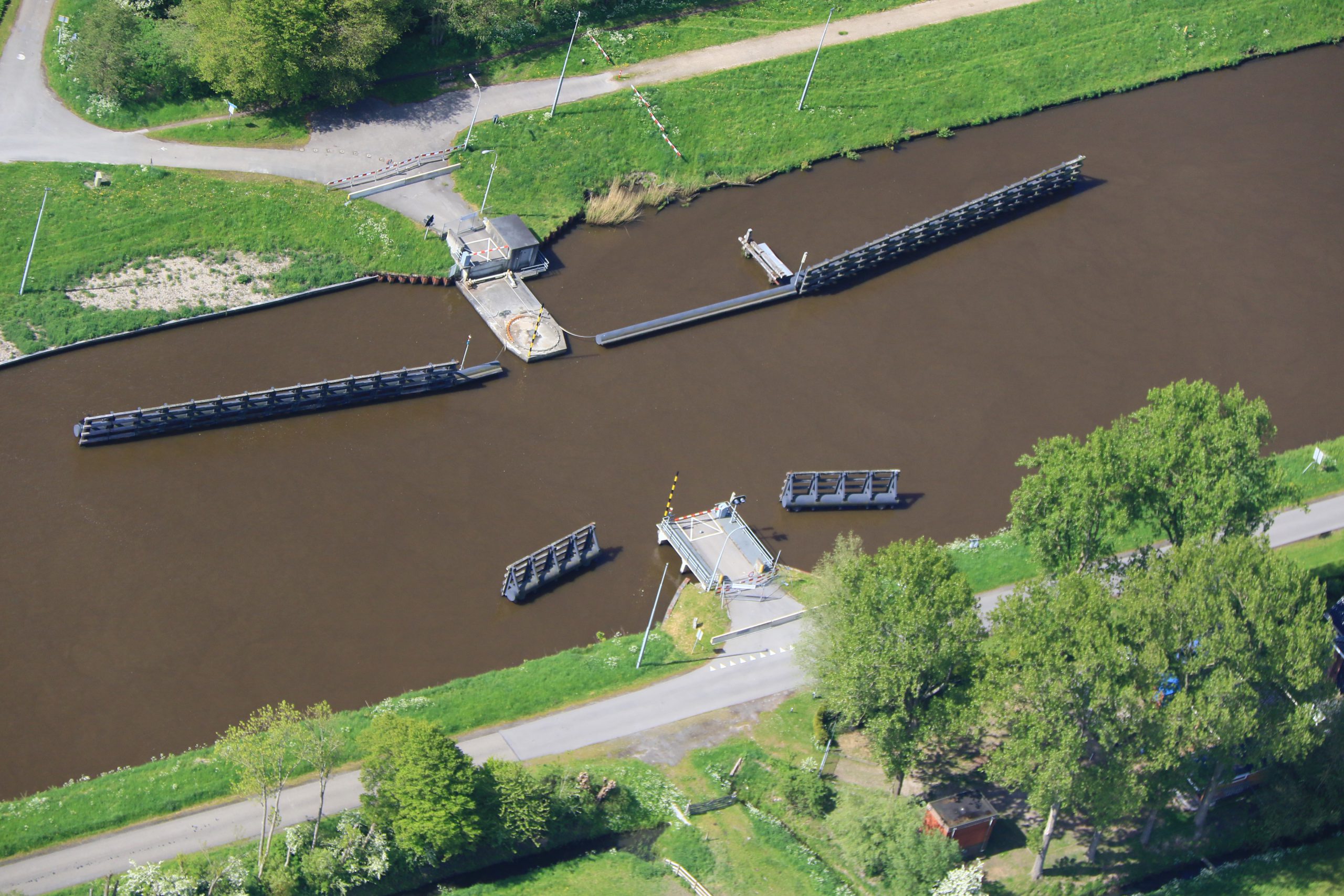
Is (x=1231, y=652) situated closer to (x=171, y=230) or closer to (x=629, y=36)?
(x=171, y=230)

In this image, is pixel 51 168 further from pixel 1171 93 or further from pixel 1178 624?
pixel 1171 93

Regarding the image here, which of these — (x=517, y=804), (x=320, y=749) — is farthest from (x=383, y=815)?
(x=517, y=804)

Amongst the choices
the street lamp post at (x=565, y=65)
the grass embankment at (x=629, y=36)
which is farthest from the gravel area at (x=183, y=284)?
the street lamp post at (x=565, y=65)

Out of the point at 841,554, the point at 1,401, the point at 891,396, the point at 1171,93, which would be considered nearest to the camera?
the point at 841,554

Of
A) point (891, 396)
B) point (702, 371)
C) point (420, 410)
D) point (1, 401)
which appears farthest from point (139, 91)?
point (891, 396)

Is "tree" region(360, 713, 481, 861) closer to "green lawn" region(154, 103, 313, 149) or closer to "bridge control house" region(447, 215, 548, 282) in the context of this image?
"bridge control house" region(447, 215, 548, 282)
